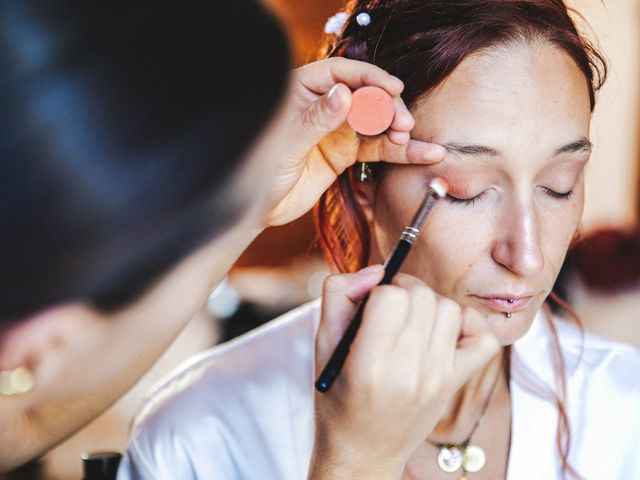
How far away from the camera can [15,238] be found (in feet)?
1.77

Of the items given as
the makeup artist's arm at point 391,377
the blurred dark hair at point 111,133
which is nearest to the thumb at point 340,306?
the makeup artist's arm at point 391,377

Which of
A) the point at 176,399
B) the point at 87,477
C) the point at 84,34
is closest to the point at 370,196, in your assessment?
the point at 176,399

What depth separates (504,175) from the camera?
1.10 metres

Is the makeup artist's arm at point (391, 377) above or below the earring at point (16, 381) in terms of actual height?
below

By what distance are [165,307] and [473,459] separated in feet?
2.64

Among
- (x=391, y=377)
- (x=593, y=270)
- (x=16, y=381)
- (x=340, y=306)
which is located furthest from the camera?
(x=593, y=270)

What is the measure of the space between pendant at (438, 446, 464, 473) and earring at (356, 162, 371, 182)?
51cm

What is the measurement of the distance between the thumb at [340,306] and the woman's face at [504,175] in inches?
10.0

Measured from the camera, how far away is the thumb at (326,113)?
998 millimetres

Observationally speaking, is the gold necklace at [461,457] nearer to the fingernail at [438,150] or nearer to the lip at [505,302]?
the lip at [505,302]

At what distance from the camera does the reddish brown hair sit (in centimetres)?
113

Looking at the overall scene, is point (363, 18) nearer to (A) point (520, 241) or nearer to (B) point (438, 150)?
(B) point (438, 150)

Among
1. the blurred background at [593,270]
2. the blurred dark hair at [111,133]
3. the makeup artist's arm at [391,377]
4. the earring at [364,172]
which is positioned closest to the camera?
the blurred dark hair at [111,133]

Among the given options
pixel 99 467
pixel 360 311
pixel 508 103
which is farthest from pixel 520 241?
pixel 99 467
